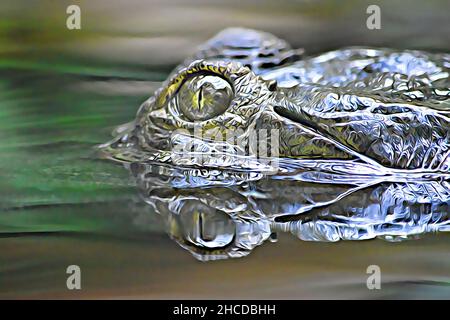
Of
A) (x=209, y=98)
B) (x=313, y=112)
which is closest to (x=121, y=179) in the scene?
(x=209, y=98)

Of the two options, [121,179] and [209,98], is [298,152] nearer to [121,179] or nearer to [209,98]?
[209,98]

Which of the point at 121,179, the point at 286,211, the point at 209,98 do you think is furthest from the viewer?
the point at 209,98

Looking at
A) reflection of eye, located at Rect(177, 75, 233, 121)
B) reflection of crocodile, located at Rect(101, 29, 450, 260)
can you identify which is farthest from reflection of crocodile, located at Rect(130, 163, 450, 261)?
reflection of eye, located at Rect(177, 75, 233, 121)

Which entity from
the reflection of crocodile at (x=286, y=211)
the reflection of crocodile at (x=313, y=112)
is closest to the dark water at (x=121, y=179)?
the reflection of crocodile at (x=286, y=211)

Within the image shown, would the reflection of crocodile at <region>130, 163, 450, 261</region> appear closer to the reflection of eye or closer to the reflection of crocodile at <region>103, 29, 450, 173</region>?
the reflection of crocodile at <region>103, 29, 450, 173</region>

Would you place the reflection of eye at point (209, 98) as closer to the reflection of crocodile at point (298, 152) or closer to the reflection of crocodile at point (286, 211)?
the reflection of crocodile at point (298, 152)
